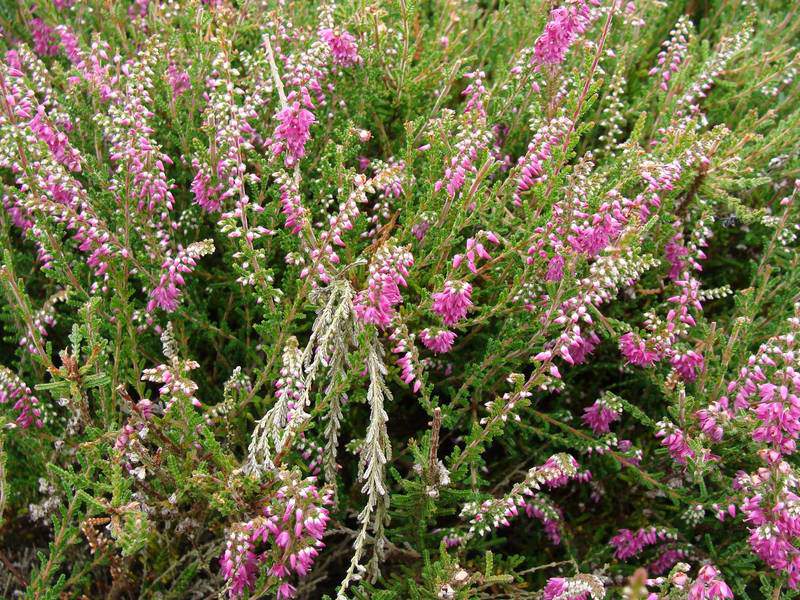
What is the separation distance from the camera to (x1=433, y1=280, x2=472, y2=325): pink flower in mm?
2057

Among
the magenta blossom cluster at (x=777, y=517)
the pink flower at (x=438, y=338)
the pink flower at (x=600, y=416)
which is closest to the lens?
the magenta blossom cluster at (x=777, y=517)

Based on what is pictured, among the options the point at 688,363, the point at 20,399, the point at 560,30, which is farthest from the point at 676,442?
the point at 20,399

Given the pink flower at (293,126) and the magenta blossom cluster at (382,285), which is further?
the pink flower at (293,126)

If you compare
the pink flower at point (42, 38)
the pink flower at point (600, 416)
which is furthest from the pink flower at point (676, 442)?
the pink flower at point (42, 38)

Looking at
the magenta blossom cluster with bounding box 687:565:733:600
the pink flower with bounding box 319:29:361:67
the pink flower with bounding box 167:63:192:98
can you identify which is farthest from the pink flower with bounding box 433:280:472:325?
the pink flower with bounding box 167:63:192:98

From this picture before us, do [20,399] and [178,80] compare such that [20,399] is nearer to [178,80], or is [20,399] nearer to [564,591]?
[178,80]

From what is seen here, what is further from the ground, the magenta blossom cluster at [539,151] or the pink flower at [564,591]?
the magenta blossom cluster at [539,151]

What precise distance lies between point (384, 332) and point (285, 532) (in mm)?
678

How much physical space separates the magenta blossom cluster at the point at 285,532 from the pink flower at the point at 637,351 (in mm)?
1115

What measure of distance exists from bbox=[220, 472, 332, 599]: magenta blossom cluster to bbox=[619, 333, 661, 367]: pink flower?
111cm

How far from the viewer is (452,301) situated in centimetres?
209

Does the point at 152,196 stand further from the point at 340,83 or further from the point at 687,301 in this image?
the point at 687,301

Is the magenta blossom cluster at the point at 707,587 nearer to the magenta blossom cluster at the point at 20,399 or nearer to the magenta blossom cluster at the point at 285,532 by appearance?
the magenta blossom cluster at the point at 285,532

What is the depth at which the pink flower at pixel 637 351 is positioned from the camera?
234 centimetres
